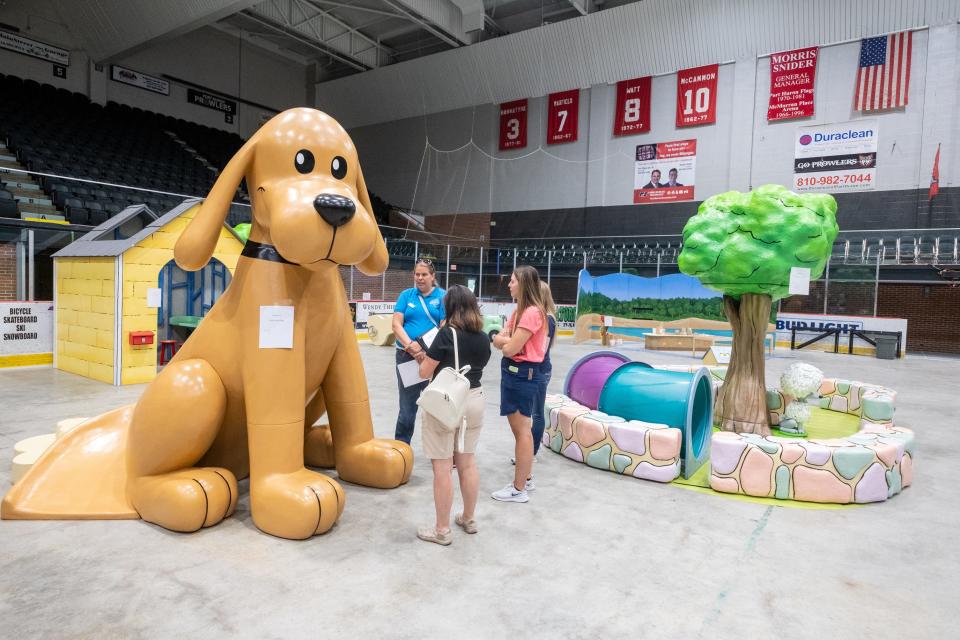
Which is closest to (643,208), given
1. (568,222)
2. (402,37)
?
(568,222)

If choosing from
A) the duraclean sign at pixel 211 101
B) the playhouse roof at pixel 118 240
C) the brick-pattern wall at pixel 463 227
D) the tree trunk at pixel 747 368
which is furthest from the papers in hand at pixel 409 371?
the duraclean sign at pixel 211 101

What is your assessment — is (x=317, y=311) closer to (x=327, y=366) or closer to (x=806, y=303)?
(x=327, y=366)

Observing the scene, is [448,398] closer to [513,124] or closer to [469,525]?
[469,525]

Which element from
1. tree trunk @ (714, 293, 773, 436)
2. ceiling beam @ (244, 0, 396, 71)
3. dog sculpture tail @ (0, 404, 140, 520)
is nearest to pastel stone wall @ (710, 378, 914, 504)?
tree trunk @ (714, 293, 773, 436)

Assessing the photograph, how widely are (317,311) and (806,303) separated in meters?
13.2

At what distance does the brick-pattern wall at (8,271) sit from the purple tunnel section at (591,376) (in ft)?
24.2

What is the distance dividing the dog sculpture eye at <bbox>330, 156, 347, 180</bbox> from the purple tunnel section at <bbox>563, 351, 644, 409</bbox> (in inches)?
107

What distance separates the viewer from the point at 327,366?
10.4 feet

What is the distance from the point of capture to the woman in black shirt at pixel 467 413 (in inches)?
108

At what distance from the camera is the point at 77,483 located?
9.91ft

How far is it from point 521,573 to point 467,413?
732 millimetres

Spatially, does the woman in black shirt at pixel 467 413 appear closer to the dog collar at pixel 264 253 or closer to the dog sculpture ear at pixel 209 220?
the dog collar at pixel 264 253

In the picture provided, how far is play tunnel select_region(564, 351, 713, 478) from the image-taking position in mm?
4121

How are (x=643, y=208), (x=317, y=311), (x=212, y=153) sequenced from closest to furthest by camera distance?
(x=317, y=311) < (x=643, y=208) < (x=212, y=153)
